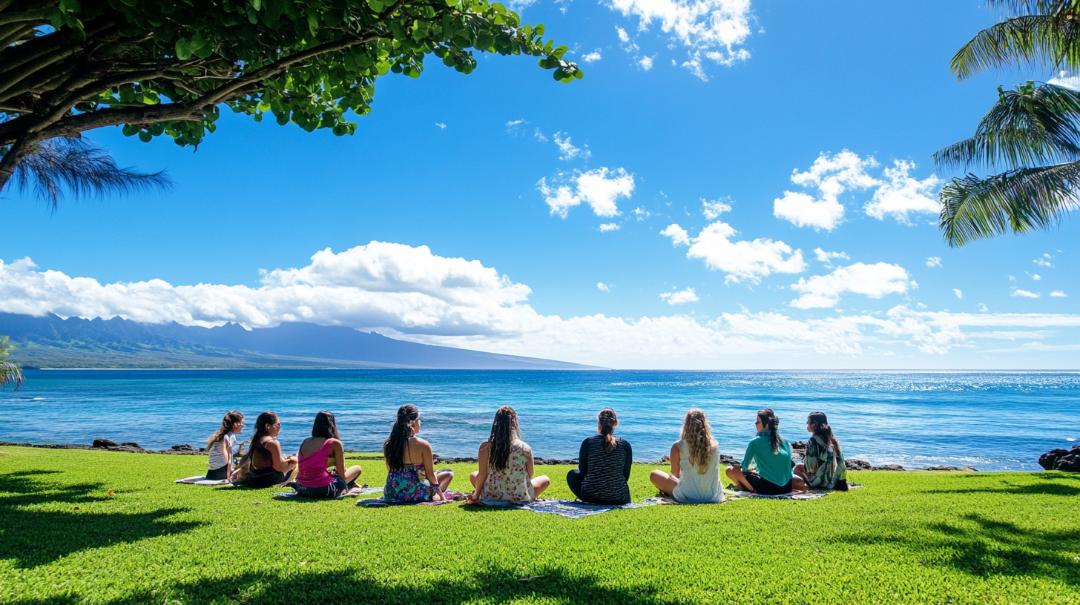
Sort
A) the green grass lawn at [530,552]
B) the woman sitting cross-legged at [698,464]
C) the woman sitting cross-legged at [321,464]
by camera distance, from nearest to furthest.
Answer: the green grass lawn at [530,552] < the woman sitting cross-legged at [698,464] < the woman sitting cross-legged at [321,464]

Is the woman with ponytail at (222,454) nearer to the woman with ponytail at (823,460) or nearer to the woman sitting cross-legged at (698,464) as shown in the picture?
the woman sitting cross-legged at (698,464)

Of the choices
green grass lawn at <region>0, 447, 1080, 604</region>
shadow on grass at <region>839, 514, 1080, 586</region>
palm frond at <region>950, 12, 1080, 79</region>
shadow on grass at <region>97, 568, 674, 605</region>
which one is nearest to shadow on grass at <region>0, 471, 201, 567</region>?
green grass lawn at <region>0, 447, 1080, 604</region>

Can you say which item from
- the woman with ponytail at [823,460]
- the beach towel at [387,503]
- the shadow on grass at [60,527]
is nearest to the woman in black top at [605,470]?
the beach towel at [387,503]

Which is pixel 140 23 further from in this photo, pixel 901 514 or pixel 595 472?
pixel 901 514

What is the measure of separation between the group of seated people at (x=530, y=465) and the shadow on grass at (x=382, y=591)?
3286 millimetres

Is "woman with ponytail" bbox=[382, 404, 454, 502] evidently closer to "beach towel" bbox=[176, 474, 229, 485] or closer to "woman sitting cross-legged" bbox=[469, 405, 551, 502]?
"woman sitting cross-legged" bbox=[469, 405, 551, 502]

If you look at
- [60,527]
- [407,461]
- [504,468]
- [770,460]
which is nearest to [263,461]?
[407,461]

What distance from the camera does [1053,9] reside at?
1141cm

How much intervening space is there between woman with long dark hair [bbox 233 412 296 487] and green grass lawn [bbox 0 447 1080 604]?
150 cm

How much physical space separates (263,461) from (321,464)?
175 cm

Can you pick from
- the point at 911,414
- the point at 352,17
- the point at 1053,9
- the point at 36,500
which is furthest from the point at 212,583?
the point at 911,414

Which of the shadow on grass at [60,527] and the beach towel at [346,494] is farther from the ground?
the shadow on grass at [60,527]

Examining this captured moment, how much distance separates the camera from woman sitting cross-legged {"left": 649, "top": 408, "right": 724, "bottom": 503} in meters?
8.53

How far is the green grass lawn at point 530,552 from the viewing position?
4.21m
